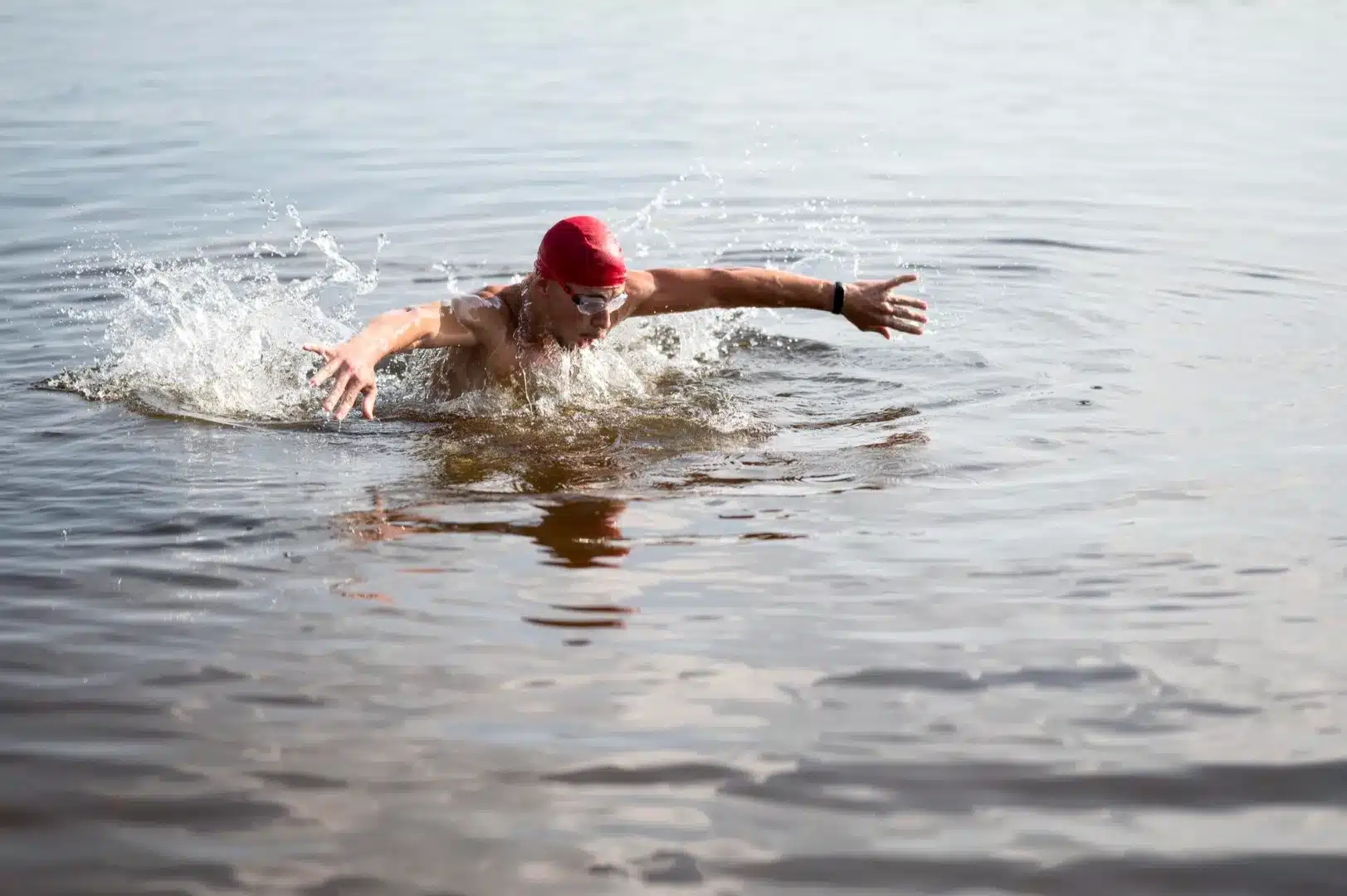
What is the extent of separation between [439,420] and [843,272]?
4405mm

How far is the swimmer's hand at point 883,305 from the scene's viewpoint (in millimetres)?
8039

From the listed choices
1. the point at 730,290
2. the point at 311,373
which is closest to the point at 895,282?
the point at 730,290

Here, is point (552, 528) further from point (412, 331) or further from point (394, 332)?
point (412, 331)

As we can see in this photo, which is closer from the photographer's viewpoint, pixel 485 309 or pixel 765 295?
pixel 485 309

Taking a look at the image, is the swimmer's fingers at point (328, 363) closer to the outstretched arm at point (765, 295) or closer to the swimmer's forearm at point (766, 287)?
the outstretched arm at point (765, 295)

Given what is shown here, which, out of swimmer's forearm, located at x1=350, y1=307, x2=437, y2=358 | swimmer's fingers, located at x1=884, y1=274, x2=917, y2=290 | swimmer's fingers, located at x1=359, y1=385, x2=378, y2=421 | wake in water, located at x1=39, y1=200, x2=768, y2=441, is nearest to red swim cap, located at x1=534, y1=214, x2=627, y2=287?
wake in water, located at x1=39, y1=200, x2=768, y2=441

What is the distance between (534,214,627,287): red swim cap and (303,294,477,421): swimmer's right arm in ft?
1.71

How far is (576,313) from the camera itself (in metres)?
7.97

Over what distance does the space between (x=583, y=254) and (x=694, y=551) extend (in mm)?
2255

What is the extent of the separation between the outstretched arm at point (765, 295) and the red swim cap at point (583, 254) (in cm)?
52

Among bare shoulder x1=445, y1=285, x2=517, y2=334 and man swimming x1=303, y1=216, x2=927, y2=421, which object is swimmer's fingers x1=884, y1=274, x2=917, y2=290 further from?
bare shoulder x1=445, y1=285, x2=517, y2=334

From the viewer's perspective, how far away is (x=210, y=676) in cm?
493

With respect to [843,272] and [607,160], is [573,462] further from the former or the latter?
[607,160]

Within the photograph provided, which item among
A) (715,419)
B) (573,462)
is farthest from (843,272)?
(573,462)
